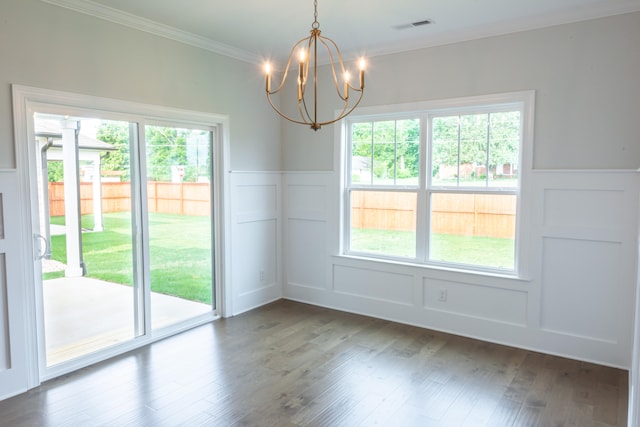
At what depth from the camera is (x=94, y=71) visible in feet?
10.7

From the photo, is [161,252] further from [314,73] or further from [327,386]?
[314,73]

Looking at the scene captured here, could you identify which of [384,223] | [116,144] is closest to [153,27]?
[116,144]

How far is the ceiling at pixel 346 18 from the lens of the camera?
A: 3168 mm

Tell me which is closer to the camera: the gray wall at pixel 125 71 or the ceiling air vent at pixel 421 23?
the gray wall at pixel 125 71

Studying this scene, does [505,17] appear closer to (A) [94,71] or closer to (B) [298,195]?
(B) [298,195]

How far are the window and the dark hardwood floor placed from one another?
88cm

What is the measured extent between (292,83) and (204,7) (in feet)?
5.78

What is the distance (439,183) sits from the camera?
163 inches

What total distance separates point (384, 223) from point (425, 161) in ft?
2.55

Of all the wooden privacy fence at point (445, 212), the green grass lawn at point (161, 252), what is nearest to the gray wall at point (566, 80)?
the wooden privacy fence at point (445, 212)

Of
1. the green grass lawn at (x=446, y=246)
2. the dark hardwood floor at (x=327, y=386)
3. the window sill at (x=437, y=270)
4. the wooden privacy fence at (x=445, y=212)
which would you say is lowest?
the dark hardwood floor at (x=327, y=386)

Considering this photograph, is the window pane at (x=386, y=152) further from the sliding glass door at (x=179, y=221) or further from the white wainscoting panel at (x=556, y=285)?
the sliding glass door at (x=179, y=221)

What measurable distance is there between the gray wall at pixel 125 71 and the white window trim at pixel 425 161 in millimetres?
883

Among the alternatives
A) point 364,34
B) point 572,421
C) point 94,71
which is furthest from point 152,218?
point 572,421
